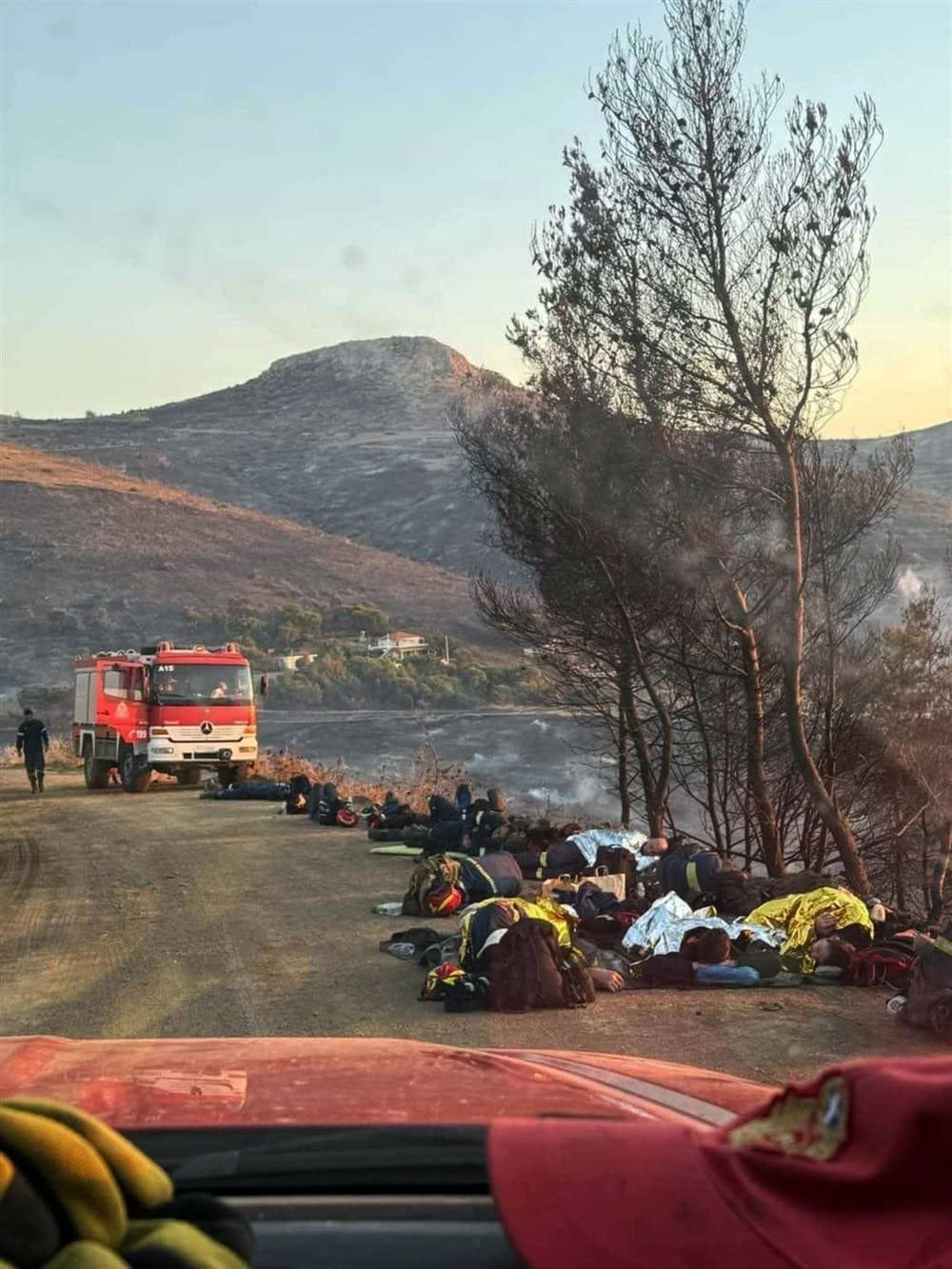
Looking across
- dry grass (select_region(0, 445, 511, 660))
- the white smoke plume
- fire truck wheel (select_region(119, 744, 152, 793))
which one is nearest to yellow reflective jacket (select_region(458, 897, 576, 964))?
the white smoke plume

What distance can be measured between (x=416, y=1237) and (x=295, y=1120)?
0.49 m

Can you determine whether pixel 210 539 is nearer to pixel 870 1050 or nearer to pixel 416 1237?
pixel 870 1050

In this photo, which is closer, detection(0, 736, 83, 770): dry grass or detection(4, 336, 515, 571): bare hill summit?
detection(0, 736, 83, 770): dry grass

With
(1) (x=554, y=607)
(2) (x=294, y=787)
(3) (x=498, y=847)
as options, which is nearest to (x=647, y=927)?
(3) (x=498, y=847)

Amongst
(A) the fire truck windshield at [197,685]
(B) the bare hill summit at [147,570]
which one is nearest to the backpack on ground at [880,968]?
(A) the fire truck windshield at [197,685]

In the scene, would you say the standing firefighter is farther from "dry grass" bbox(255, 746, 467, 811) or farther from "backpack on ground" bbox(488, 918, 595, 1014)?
"backpack on ground" bbox(488, 918, 595, 1014)

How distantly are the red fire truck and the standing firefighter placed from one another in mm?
1467

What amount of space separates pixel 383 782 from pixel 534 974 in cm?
1940

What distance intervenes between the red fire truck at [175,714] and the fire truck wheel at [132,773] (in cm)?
2

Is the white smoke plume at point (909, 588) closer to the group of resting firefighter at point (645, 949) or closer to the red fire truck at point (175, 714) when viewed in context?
the red fire truck at point (175, 714)

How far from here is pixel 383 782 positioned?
1073 inches

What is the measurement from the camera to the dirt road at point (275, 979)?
287 inches

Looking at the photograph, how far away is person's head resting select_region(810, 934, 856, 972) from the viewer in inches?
343

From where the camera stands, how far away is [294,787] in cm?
2091
